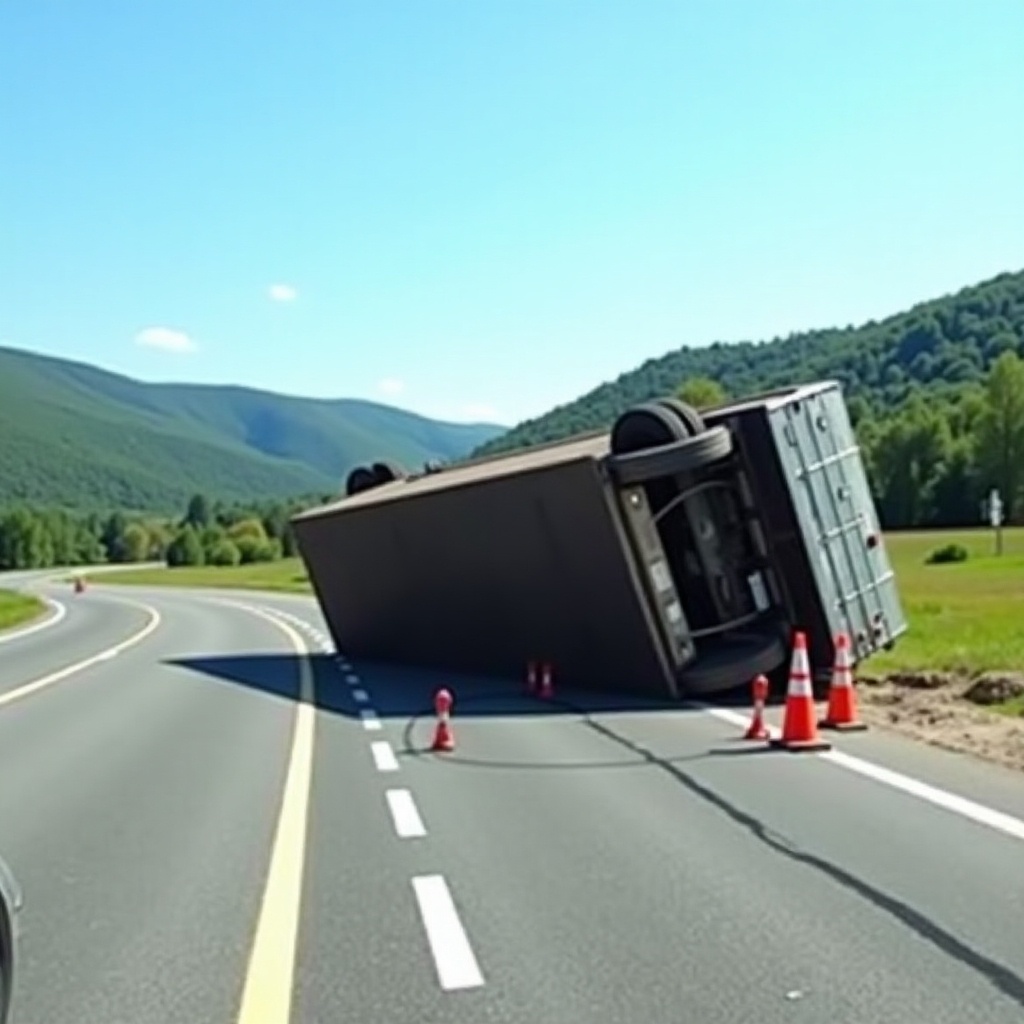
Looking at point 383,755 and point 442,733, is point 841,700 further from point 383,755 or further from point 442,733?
point 383,755

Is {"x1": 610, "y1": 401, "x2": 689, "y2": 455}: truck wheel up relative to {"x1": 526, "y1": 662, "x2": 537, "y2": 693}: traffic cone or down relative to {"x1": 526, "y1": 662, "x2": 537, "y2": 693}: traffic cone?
up

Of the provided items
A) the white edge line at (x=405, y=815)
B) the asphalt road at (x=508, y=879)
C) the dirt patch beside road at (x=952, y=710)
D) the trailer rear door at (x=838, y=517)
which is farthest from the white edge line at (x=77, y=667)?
the dirt patch beside road at (x=952, y=710)

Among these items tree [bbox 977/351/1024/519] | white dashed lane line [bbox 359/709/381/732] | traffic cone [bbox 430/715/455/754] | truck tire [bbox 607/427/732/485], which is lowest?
tree [bbox 977/351/1024/519]

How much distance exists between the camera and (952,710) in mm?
14781

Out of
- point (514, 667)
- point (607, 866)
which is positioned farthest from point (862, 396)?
point (607, 866)

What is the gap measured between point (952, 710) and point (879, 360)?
581ft

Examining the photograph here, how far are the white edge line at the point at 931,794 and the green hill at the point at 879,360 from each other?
493 ft

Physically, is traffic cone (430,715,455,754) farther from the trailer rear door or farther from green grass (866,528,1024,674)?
green grass (866,528,1024,674)

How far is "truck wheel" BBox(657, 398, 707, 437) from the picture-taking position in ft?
54.0

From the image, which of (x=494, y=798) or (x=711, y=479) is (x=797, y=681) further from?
(x=711, y=479)

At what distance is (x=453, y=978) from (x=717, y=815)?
3737mm

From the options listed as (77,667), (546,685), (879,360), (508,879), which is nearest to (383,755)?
(546,685)

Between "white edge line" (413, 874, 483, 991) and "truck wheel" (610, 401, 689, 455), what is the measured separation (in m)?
9.42

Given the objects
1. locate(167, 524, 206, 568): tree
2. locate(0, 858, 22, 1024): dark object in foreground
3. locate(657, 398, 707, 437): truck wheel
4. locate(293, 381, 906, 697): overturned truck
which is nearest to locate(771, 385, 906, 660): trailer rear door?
locate(293, 381, 906, 697): overturned truck
